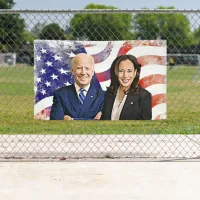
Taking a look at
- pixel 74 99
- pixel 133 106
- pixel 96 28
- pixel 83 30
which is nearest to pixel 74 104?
pixel 74 99

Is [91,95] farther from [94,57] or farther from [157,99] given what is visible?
[157,99]

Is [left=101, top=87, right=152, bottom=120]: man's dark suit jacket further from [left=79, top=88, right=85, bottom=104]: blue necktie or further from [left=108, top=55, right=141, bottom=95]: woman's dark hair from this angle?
[left=79, top=88, right=85, bottom=104]: blue necktie

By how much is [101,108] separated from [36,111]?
0.92 metres

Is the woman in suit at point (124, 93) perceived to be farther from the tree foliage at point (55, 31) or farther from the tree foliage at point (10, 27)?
the tree foliage at point (10, 27)

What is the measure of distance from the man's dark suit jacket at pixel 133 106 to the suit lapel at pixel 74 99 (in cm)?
36

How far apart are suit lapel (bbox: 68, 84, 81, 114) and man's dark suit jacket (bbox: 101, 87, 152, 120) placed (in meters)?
0.36

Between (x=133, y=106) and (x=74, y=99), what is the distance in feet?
2.74

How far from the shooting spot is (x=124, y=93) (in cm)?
731

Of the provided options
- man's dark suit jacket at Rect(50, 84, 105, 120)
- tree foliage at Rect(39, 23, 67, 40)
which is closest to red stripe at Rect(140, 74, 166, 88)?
man's dark suit jacket at Rect(50, 84, 105, 120)

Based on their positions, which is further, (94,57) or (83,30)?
(83,30)
